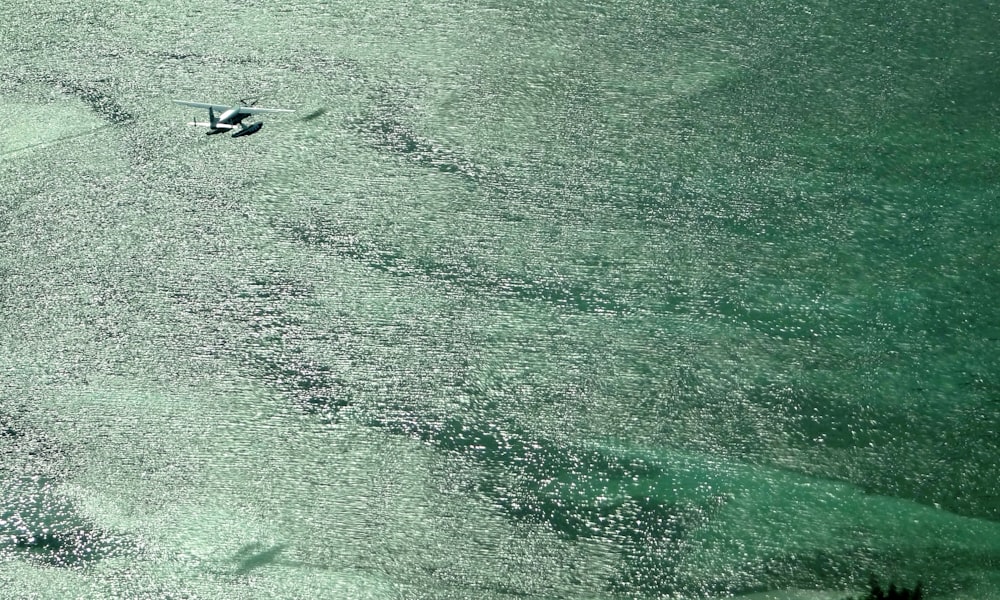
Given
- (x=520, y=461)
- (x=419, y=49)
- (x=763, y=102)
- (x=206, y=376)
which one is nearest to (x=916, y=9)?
(x=763, y=102)

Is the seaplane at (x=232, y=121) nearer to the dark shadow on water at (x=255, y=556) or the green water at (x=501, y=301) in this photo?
the green water at (x=501, y=301)

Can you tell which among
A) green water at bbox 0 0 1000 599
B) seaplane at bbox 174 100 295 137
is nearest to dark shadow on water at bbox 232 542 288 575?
green water at bbox 0 0 1000 599

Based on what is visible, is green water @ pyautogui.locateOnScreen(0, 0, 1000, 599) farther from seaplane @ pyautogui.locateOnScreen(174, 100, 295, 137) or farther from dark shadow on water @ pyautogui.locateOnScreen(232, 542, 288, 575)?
seaplane @ pyautogui.locateOnScreen(174, 100, 295, 137)

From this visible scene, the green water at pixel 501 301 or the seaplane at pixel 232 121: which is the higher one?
the seaplane at pixel 232 121

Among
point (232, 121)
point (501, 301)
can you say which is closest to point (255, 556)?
point (501, 301)

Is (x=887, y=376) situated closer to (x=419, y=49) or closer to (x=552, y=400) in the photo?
(x=552, y=400)

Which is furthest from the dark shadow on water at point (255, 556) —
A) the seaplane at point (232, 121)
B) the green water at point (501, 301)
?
the seaplane at point (232, 121)

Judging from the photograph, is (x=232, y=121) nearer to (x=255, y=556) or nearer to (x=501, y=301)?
(x=501, y=301)

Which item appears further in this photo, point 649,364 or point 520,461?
point 649,364
